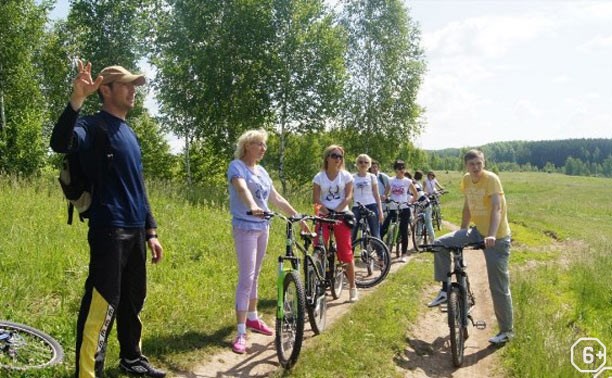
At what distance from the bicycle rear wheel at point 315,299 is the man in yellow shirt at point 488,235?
1814mm

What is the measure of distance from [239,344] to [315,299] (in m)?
1.24

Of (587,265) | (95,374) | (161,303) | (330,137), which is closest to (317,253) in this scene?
(161,303)

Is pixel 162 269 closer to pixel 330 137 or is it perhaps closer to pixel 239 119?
pixel 239 119

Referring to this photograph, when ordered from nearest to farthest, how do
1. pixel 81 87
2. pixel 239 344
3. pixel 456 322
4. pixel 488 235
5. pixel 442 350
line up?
pixel 81 87 < pixel 239 344 < pixel 456 322 < pixel 488 235 < pixel 442 350

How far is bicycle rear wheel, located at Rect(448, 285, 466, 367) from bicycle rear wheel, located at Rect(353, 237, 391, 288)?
10.2ft

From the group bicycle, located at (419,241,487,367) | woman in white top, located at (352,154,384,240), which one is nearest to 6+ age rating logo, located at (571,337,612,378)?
bicycle, located at (419,241,487,367)

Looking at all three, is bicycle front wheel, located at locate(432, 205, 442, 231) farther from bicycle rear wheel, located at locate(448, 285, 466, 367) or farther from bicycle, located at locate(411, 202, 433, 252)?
bicycle rear wheel, located at locate(448, 285, 466, 367)

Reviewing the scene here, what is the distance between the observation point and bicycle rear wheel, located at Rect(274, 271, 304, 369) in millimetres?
5180

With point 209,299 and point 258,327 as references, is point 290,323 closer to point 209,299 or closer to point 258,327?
point 258,327

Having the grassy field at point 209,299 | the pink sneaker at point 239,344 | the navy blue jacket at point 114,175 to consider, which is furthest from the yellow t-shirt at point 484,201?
the navy blue jacket at point 114,175

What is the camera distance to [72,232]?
8555mm

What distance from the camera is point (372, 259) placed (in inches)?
384

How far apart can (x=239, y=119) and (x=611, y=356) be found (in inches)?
735

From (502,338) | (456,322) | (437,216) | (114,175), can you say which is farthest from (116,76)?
(437,216)
